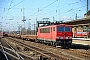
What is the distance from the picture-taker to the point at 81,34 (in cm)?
6950

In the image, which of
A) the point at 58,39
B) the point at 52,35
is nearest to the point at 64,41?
the point at 58,39

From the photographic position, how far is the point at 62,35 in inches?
912

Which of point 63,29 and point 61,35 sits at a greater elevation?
point 63,29

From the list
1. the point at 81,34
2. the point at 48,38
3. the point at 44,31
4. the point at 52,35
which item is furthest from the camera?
the point at 81,34

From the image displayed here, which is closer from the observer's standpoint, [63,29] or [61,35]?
[61,35]

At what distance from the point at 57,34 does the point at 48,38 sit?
359cm

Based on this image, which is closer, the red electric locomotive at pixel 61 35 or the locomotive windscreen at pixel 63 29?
the red electric locomotive at pixel 61 35

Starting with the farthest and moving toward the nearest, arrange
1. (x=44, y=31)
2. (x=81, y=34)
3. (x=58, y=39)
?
(x=81, y=34)
(x=44, y=31)
(x=58, y=39)

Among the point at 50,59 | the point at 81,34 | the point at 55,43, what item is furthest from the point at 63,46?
the point at 81,34

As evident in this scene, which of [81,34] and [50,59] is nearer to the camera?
[50,59]

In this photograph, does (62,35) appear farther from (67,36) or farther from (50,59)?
(50,59)

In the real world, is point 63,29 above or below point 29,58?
above

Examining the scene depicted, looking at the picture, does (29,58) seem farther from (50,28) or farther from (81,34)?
(81,34)

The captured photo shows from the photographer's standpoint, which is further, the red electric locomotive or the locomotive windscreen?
the locomotive windscreen
